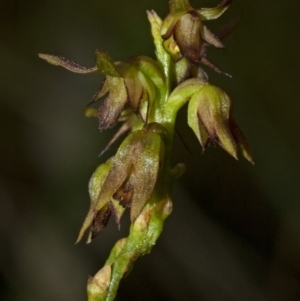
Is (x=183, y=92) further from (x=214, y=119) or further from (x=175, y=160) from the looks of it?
(x=175, y=160)

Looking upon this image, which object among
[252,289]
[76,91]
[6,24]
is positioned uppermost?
[6,24]

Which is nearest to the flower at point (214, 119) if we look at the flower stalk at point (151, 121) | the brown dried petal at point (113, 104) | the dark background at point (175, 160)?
the flower stalk at point (151, 121)

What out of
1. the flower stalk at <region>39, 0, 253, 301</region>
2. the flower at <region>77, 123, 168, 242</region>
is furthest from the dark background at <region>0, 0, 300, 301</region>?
the flower at <region>77, 123, 168, 242</region>

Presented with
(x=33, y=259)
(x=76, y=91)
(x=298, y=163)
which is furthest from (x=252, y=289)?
(x=76, y=91)

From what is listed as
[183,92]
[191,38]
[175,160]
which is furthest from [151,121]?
[175,160]

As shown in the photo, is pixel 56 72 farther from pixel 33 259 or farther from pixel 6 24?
pixel 33 259

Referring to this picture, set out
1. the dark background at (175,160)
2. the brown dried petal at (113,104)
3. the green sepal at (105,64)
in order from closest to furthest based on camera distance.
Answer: the green sepal at (105,64), the brown dried petal at (113,104), the dark background at (175,160)

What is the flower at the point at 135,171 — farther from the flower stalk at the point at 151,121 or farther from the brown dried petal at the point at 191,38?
the brown dried petal at the point at 191,38
